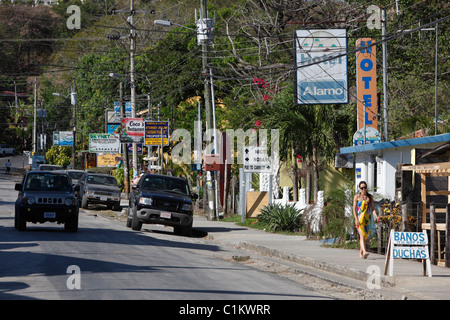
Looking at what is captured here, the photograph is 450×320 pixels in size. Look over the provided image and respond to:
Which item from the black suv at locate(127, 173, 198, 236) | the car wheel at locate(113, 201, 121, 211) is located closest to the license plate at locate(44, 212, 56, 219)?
the black suv at locate(127, 173, 198, 236)

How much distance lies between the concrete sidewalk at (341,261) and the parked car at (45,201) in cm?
489

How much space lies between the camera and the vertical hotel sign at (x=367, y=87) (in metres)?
25.7

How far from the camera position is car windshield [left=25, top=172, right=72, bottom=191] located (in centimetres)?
2292

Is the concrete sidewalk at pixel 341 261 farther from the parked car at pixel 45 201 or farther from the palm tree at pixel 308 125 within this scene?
the parked car at pixel 45 201

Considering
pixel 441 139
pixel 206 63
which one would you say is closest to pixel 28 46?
pixel 206 63

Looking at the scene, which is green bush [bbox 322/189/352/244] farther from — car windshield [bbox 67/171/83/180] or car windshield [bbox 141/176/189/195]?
car windshield [bbox 67/171/83/180]

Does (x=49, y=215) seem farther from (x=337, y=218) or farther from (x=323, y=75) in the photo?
(x=323, y=75)

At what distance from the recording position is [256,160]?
28516 mm

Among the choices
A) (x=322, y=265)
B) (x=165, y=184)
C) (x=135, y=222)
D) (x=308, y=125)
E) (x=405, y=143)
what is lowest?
(x=322, y=265)

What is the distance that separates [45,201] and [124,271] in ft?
31.3

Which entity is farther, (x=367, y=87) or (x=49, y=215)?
(x=367, y=87)

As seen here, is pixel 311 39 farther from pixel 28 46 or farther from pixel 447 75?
pixel 28 46

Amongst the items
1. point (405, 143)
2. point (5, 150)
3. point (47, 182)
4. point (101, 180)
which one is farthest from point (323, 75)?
point (5, 150)
